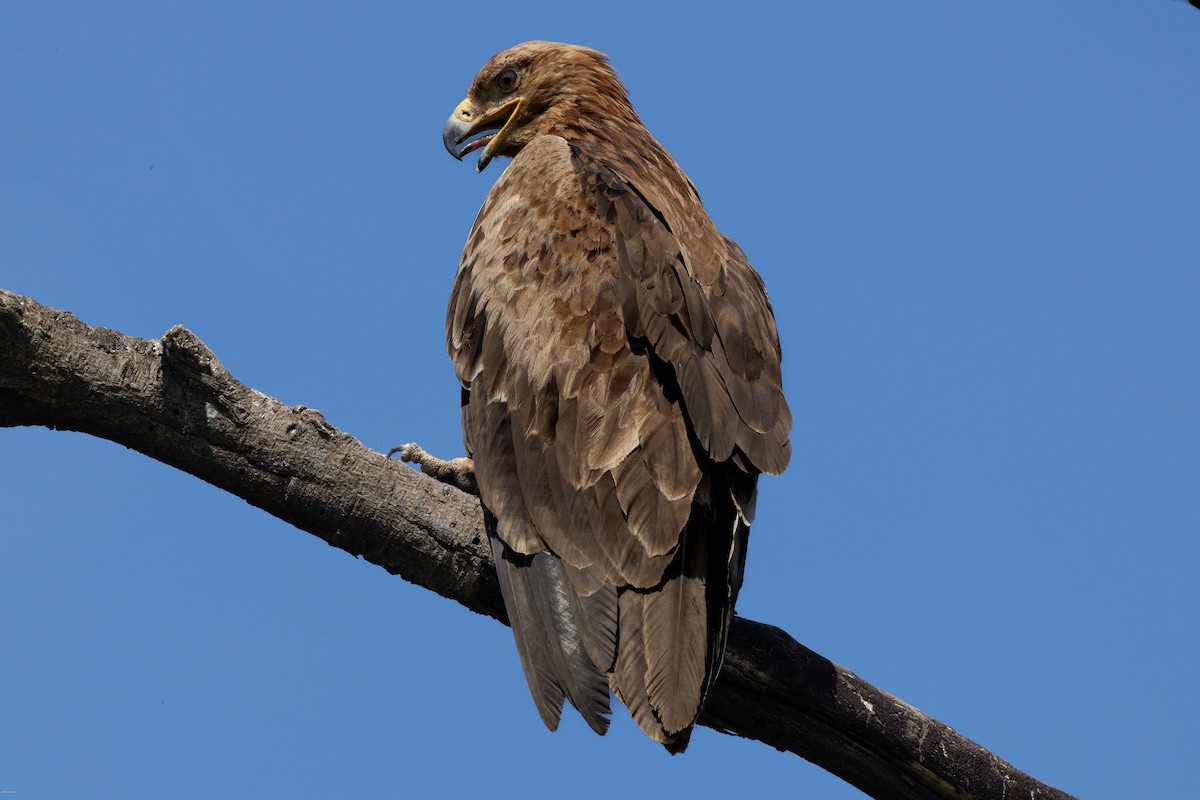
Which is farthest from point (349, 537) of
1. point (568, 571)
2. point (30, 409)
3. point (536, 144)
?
point (536, 144)

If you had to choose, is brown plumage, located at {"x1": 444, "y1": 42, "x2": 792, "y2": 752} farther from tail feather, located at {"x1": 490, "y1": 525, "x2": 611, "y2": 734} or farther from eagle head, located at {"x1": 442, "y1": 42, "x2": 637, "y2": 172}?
eagle head, located at {"x1": 442, "y1": 42, "x2": 637, "y2": 172}

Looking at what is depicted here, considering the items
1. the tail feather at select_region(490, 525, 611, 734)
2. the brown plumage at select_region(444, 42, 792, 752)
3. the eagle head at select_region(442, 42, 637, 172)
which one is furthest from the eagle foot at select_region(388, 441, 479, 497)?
the eagle head at select_region(442, 42, 637, 172)

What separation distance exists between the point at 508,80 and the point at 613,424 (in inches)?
110

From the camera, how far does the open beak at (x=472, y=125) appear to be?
6.12m

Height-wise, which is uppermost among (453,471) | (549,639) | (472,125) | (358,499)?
(472,125)

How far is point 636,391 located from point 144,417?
1.46 metres

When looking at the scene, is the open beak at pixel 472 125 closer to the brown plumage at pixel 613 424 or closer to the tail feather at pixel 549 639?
the brown plumage at pixel 613 424

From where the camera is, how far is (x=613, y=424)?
12.9 feet

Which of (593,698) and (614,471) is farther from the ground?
(614,471)

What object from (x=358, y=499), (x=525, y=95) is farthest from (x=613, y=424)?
(x=525, y=95)

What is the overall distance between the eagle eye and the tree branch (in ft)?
9.05

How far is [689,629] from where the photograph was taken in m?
3.62

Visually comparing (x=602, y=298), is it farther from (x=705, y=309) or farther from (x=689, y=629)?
(x=689, y=629)

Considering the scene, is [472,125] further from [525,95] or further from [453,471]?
[453,471]
